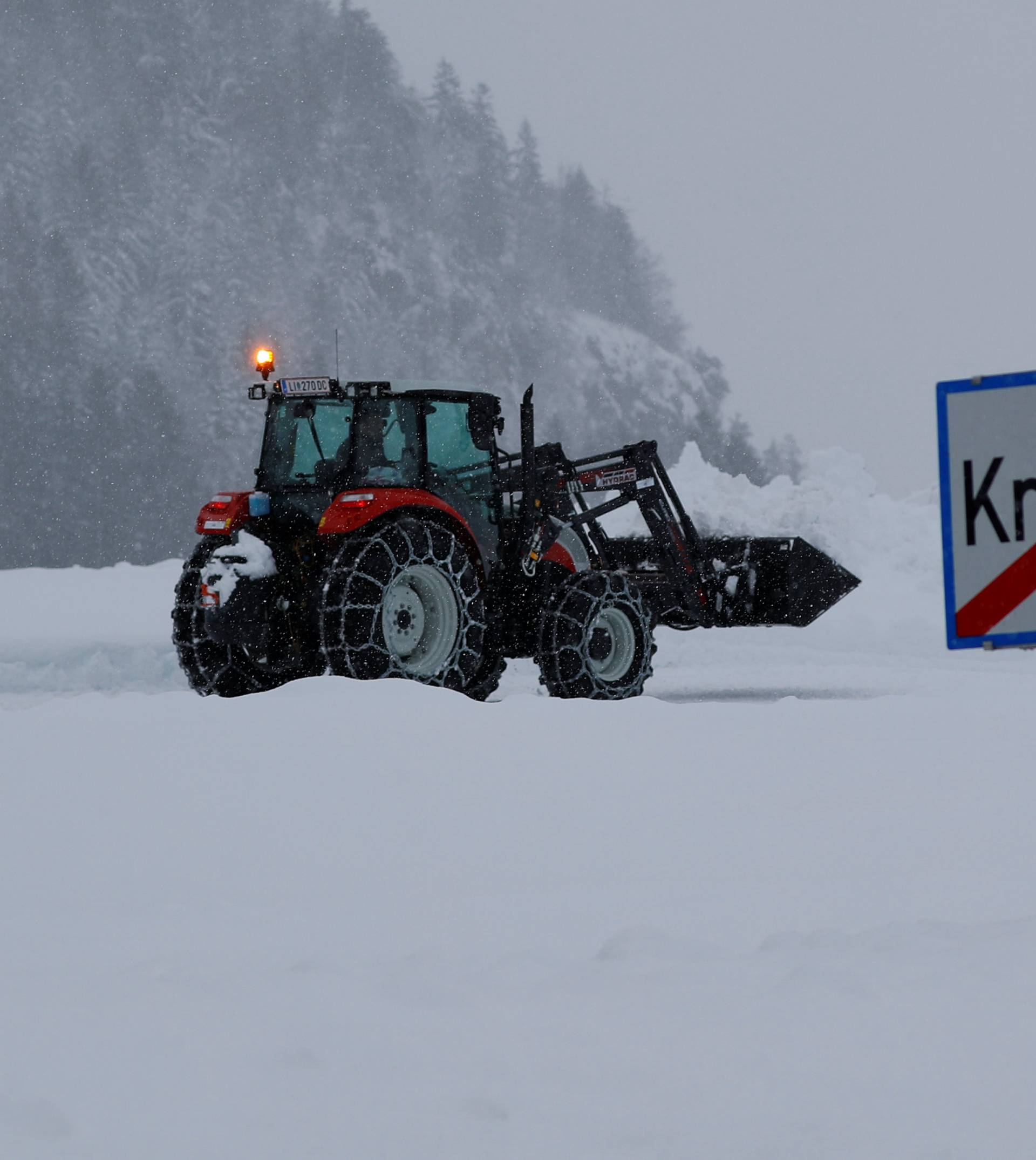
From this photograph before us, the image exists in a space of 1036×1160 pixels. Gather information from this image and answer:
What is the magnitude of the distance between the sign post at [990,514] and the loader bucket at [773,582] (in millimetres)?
9013

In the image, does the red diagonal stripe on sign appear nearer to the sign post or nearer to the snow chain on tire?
the sign post

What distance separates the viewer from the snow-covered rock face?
9.21 m

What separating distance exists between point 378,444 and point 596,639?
2157 mm

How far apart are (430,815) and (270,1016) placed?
99.9 inches

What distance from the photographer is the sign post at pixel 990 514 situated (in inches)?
121

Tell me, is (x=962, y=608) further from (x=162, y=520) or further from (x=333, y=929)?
(x=162, y=520)

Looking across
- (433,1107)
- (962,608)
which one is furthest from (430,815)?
(962,608)

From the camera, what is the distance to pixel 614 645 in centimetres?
1088

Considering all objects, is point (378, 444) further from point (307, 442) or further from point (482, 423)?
point (482, 423)

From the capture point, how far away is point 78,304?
173ft

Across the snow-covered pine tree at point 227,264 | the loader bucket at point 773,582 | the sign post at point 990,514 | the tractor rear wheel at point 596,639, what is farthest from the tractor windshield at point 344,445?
the snow-covered pine tree at point 227,264

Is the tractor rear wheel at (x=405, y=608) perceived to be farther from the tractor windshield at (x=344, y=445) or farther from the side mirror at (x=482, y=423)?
the side mirror at (x=482, y=423)

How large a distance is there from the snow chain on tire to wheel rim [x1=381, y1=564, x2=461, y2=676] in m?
0.86

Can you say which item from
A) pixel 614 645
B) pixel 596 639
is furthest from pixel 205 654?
pixel 614 645
